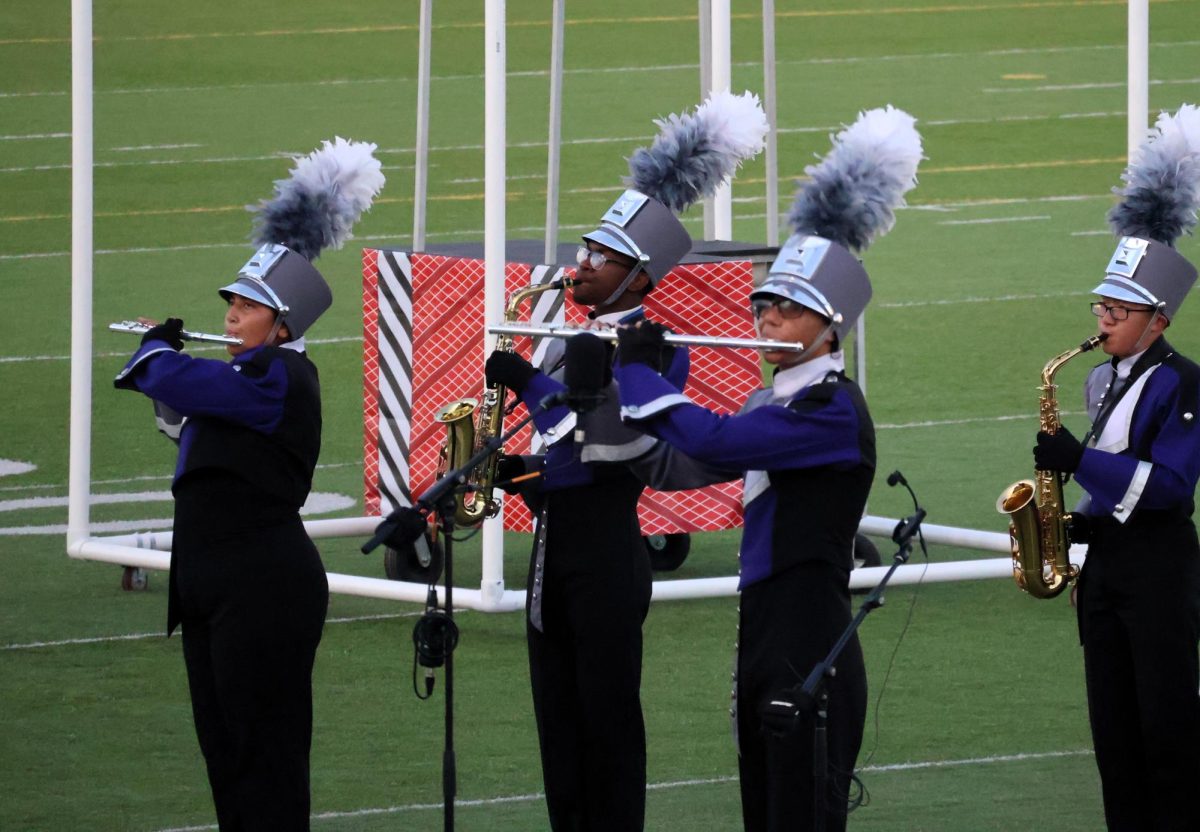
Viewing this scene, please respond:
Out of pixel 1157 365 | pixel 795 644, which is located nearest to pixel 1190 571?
pixel 1157 365

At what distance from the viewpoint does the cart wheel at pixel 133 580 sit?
9820 mm

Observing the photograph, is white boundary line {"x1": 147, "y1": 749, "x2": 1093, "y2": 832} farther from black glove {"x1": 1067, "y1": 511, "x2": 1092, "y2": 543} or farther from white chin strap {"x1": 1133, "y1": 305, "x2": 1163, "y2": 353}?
white chin strap {"x1": 1133, "y1": 305, "x2": 1163, "y2": 353}

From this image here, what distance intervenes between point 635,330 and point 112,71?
22.0 meters

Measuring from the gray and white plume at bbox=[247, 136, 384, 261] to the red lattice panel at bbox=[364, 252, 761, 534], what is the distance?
229 centimetres

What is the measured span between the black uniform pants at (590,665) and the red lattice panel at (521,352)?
2937 mm

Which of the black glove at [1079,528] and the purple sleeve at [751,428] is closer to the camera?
the purple sleeve at [751,428]

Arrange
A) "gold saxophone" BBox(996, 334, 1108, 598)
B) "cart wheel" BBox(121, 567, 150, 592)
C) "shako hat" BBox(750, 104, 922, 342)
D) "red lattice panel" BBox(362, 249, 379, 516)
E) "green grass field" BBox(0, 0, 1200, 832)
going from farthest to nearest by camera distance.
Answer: "red lattice panel" BBox(362, 249, 379, 516) → "cart wheel" BBox(121, 567, 150, 592) → "green grass field" BBox(0, 0, 1200, 832) → "gold saxophone" BBox(996, 334, 1108, 598) → "shako hat" BBox(750, 104, 922, 342)

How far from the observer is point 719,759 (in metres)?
7.68

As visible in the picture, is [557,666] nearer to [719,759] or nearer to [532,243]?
[719,759]

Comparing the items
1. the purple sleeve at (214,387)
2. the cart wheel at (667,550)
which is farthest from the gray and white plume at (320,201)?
the cart wheel at (667,550)

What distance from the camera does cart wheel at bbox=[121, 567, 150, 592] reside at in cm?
982

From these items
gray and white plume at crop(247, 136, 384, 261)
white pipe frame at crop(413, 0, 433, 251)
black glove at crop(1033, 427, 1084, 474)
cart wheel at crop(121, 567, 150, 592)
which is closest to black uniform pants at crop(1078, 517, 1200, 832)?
black glove at crop(1033, 427, 1084, 474)

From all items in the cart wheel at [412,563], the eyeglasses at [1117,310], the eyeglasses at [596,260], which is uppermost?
the eyeglasses at [596,260]

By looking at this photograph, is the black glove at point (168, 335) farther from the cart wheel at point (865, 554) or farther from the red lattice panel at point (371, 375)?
the cart wheel at point (865, 554)
